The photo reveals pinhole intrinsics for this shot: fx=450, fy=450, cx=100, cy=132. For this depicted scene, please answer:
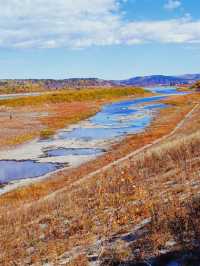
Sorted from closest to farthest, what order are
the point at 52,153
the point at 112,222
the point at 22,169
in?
1. the point at 112,222
2. the point at 22,169
3. the point at 52,153

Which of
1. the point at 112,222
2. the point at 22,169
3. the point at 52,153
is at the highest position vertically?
the point at 112,222

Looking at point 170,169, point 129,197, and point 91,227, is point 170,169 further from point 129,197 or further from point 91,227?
point 91,227

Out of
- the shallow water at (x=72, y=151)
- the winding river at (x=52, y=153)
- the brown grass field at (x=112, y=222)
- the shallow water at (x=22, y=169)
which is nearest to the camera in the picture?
the brown grass field at (x=112, y=222)

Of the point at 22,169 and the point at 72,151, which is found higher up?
the point at 72,151

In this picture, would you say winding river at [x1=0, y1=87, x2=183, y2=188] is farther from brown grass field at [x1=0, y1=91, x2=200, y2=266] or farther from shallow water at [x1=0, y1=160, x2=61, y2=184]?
brown grass field at [x1=0, y1=91, x2=200, y2=266]

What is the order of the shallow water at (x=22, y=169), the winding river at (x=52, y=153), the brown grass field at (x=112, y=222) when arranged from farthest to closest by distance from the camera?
the winding river at (x=52, y=153)
the shallow water at (x=22, y=169)
the brown grass field at (x=112, y=222)

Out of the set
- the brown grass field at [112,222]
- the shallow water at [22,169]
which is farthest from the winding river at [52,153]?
the brown grass field at [112,222]

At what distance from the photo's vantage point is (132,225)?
9.87m

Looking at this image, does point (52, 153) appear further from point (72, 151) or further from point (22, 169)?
point (22, 169)

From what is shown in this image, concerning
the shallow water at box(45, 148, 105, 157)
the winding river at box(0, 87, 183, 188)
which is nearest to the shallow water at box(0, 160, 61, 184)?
the winding river at box(0, 87, 183, 188)

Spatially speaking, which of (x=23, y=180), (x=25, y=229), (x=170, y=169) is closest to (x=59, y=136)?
(x=23, y=180)

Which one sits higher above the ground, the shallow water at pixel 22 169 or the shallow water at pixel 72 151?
the shallow water at pixel 72 151

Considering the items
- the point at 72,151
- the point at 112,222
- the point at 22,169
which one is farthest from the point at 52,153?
the point at 112,222

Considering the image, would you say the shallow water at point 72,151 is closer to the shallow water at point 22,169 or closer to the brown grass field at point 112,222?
the shallow water at point 22,169
